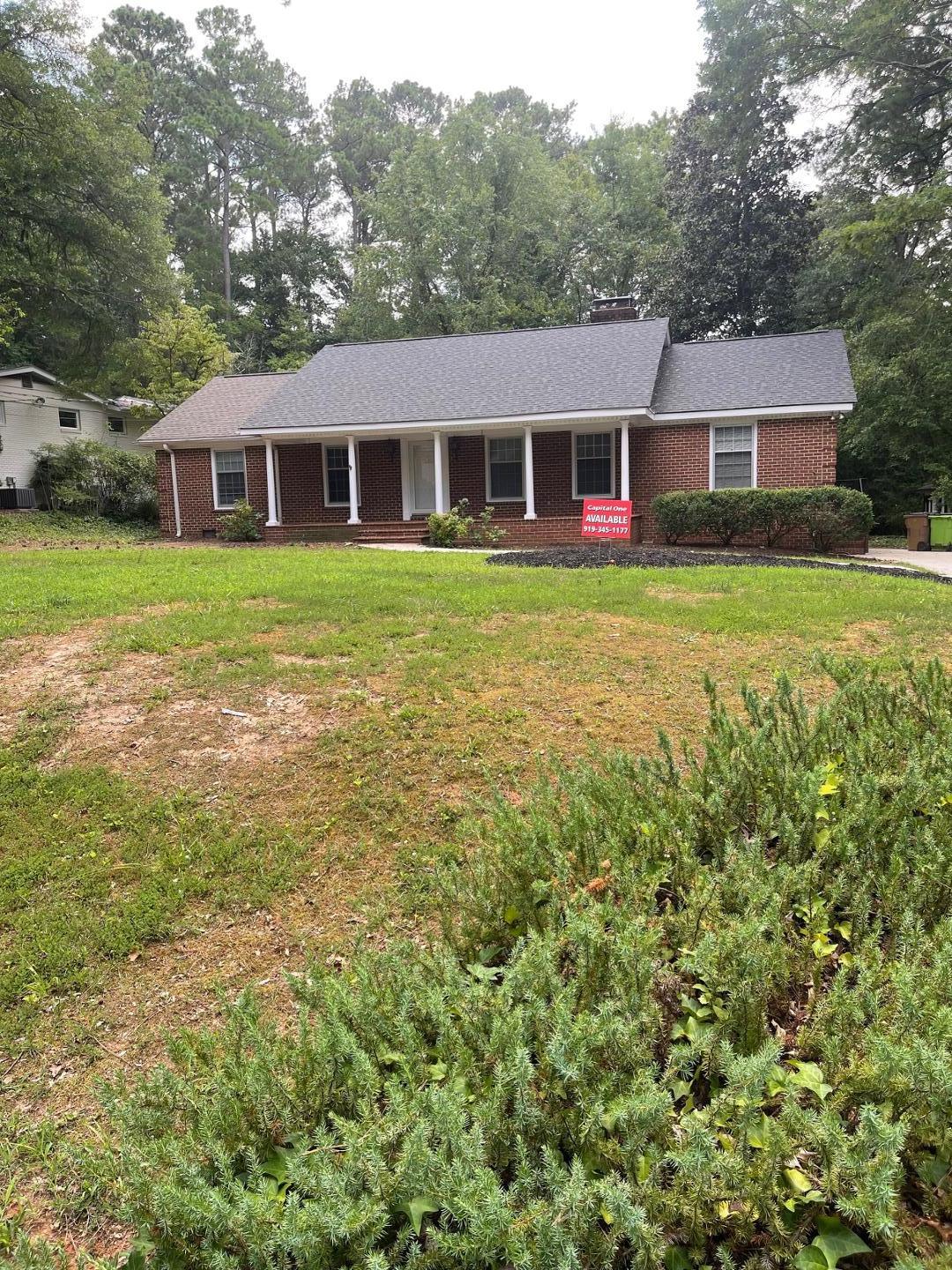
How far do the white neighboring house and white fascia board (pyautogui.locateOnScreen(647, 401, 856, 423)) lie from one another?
16698mm

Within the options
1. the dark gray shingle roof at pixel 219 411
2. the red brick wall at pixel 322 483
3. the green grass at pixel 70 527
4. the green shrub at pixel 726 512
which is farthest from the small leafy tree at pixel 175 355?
the green shrub at pixel 726 512

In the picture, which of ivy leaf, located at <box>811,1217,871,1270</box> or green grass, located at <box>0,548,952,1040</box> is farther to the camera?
green grass, located at <box>0,548,952,1040</box>

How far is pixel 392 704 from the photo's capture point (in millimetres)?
4762

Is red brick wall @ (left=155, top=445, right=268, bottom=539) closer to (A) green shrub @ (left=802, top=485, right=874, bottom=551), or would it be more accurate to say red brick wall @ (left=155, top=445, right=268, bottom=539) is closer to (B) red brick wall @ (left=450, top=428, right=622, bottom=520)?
(B) red brick wall @ (left=450, top=428, right=622, bottom=520)

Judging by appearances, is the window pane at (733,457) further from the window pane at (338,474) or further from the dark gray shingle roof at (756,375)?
the window pane at (338,474)

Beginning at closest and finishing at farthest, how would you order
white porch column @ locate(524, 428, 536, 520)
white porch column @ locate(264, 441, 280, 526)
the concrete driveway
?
the concrete driveway → white porch column @ locate(524, 428, 536, 520) → white porch column @ locate(264, 441, 280, 526)

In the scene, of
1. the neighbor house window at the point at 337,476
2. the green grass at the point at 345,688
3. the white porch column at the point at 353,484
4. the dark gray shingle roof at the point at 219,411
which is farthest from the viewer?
the dark gray shingle roof at the point at 219,411

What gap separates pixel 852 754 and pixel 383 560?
8817mm

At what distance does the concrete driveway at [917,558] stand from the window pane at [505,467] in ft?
25.4

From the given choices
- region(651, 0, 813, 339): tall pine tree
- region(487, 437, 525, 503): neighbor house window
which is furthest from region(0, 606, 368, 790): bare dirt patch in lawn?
region(651, 0, 813, 339): tall pine tree

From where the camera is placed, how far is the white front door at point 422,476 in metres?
19.8

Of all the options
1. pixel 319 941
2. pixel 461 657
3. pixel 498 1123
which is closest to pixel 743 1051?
pixel 498 1123

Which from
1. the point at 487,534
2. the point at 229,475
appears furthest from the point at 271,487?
the point at 487,534

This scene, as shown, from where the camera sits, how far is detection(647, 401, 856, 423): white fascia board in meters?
15.9
